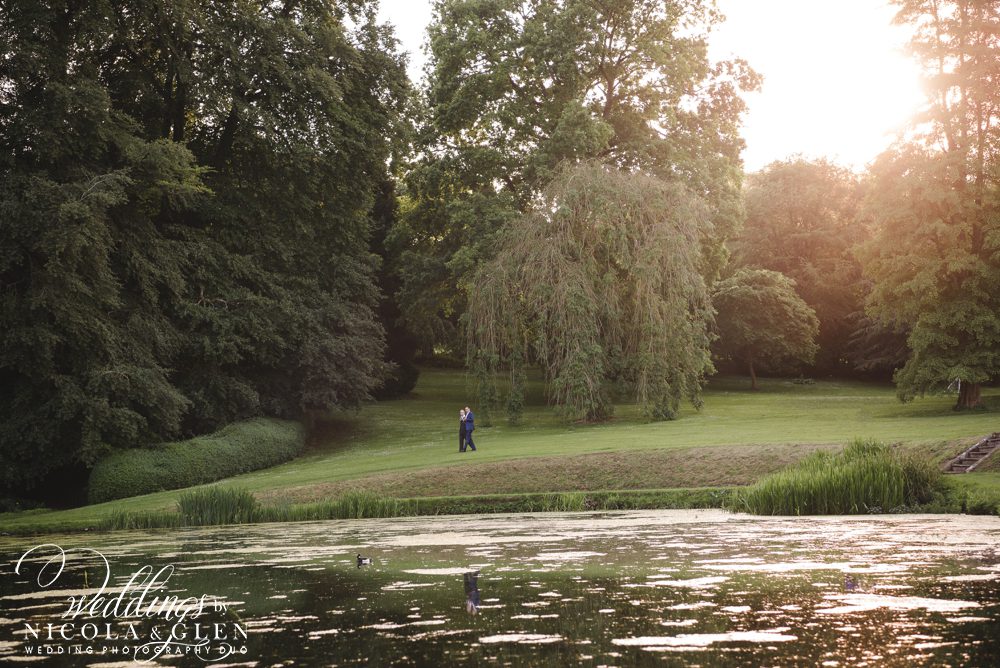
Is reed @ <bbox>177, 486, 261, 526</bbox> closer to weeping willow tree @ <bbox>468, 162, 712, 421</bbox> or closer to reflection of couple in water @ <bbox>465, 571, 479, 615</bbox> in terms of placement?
reflection of couple in water @ <bbox>465, 571, 479, 615</bbox>

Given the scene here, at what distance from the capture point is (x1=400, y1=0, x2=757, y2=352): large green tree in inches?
1567

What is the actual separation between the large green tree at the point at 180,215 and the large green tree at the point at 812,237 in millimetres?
31553

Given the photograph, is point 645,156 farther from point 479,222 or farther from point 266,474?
point 266,474

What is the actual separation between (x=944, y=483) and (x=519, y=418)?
21.9 m

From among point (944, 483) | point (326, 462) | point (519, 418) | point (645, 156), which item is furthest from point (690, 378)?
point (944, 483)

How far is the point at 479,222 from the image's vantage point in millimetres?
38781

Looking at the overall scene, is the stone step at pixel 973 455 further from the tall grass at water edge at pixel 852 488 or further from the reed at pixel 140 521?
the reed at pixel 140 521

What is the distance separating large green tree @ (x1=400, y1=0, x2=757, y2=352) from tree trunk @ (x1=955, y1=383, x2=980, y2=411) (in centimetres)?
1093

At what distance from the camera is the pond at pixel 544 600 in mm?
5715

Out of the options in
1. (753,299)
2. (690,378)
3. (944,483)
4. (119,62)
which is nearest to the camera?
(944,483)

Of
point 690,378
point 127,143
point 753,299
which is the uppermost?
point 127,143

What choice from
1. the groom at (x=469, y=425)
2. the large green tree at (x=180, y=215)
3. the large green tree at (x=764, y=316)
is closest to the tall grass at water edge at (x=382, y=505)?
the groom at (x=469, y=425)

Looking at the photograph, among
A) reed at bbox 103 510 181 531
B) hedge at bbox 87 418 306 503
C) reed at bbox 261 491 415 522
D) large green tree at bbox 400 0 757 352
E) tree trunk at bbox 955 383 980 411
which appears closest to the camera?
reed at bbox 103 510 181 531

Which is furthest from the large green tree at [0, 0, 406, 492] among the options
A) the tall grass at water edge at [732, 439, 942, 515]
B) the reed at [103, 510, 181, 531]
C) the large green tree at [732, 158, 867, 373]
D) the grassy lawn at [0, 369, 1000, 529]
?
the large green tree at [732, 158, 867, 373]
